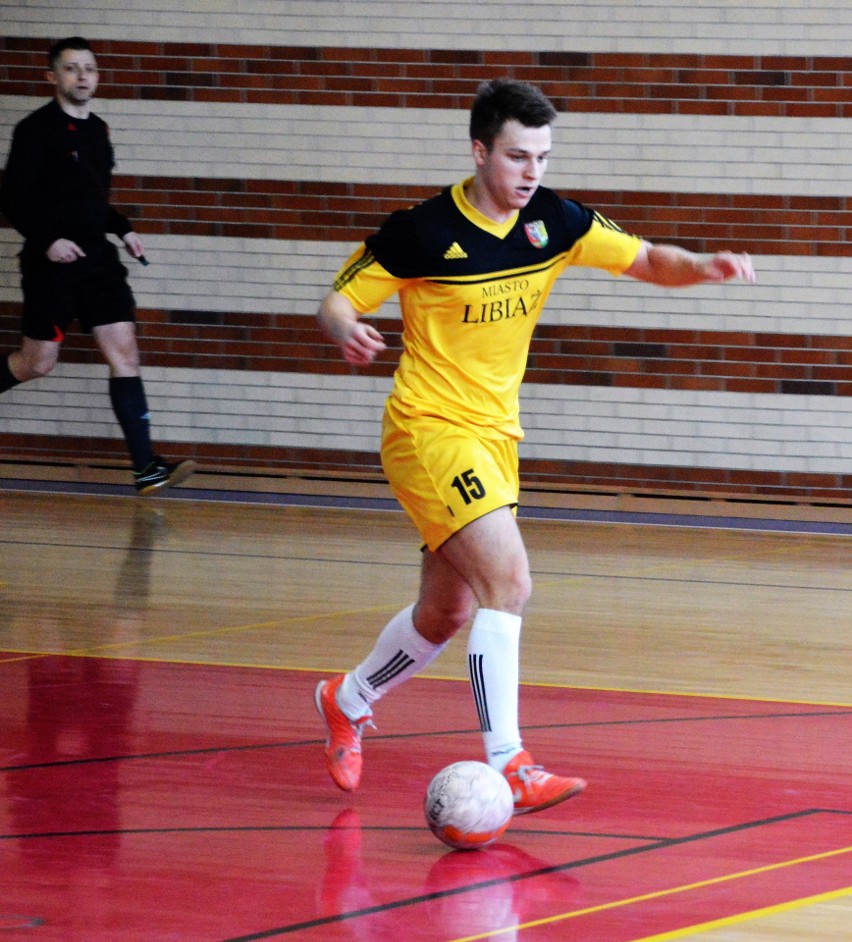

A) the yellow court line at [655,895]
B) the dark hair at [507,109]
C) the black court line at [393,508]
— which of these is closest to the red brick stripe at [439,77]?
the black court line at [393,508]

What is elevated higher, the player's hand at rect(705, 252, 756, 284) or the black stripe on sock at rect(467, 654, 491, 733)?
the player's hand at rect(705, 252, 756, 284)

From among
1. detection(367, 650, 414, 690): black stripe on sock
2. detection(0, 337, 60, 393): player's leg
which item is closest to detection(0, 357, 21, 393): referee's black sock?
detection(0, 337, 60, 393): player's leg

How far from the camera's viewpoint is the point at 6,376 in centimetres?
979

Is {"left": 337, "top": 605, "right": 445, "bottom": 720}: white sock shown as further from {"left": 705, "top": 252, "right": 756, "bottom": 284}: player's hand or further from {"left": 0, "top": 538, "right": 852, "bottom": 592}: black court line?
{"left": 0, "top": 538, "right": 852, "bottom": 592}: black court line

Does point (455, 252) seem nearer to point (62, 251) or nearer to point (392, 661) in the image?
point (392, 661)

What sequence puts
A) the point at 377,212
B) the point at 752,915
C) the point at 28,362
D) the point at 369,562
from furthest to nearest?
the point at 377,212 < the point at 28,362 < the point at 369,562 < the point at 752,915

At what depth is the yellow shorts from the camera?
408cm

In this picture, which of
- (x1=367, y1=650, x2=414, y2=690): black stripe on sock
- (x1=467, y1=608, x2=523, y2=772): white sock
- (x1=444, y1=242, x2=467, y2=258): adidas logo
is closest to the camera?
(x1=467, y1=608, x2=523, y2=772): white sock

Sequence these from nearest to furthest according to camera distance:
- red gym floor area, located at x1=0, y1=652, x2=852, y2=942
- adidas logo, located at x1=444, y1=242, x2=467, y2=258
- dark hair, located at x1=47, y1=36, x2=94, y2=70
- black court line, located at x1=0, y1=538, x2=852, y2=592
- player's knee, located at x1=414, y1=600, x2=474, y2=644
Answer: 1. red gym floor area, located at x1=0, y1=652, x2=852, y2=942
2. adidas logo, located at x1=444, y1=242, x2=467, y2=258
3. player's knee, located at x1=414, y1=600, x2=474, y2=644
4. black court line, located at x1=0, y1=538, x2=852, y2=592
5. dark hair, located at x1=47, y1=36, x2=94, y2=70

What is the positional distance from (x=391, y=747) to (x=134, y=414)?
16.8ft

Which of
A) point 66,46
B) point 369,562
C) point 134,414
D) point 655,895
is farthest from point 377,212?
point 655,895

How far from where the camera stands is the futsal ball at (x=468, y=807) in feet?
11.9

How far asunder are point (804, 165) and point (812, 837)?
682 cm

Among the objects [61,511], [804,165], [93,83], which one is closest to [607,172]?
[804,165]
